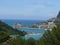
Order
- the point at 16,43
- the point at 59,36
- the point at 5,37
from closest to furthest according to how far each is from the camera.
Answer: the point at 16,43 < the point at 59,36 < the point at 5,37

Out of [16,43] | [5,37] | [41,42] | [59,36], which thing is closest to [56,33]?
[59,36]

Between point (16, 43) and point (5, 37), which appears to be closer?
point (16, 43)

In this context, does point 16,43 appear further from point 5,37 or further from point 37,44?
point 5,37

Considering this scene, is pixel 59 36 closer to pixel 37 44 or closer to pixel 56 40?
pixel 56 40

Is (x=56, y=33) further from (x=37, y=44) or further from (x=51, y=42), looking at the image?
(x=37, y=44)

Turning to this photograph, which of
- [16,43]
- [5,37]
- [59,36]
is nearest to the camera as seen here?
[16,43]

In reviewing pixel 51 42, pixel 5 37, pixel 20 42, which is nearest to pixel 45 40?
pixel 51 42

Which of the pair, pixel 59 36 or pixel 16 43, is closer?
pixel 16 43

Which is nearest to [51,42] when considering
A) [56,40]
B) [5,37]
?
[56,40]
